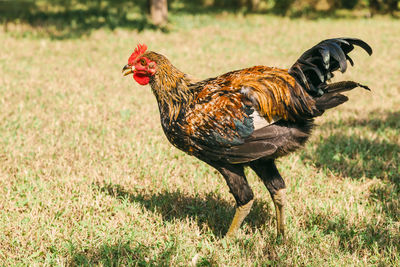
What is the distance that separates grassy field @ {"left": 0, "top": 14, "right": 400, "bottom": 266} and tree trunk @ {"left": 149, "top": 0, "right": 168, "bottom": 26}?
679 cm

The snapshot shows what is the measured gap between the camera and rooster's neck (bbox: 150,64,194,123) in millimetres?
3518

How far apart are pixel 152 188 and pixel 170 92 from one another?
168cm

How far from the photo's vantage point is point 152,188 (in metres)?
4.82

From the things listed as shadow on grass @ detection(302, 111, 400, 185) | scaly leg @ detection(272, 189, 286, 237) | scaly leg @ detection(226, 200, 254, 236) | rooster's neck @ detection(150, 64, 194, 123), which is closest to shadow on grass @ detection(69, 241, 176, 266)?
scaly leg @ detection(226, 200, 254, 236)

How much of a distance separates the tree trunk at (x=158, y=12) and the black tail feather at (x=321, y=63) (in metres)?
12.9

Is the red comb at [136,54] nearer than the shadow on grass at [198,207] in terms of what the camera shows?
Yes

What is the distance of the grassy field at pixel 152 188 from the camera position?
142 inches

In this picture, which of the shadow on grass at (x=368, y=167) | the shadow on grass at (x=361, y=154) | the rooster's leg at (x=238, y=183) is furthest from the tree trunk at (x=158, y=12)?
the rooster's leg at (x=238, y=183)

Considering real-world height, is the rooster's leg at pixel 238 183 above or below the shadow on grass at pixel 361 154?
above

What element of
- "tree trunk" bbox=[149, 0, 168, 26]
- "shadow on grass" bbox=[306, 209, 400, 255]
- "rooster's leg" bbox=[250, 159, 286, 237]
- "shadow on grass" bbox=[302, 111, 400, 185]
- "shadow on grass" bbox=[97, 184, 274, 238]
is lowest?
"shadow on grass" bbox=[97, 184, 274, 238]

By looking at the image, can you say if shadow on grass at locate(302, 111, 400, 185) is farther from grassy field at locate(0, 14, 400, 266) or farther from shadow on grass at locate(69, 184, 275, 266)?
shadow on grass at locate(69, 184, 275, 266)

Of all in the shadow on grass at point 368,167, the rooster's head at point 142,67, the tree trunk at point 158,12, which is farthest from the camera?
the tree trunk at point 158,12

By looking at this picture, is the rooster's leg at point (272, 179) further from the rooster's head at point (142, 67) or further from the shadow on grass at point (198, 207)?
the rooster's head at point (142, 67)

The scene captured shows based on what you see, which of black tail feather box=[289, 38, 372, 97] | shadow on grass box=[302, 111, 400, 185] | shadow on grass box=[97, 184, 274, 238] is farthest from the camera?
shadow on grass box=[302, 111, 400, 185]
